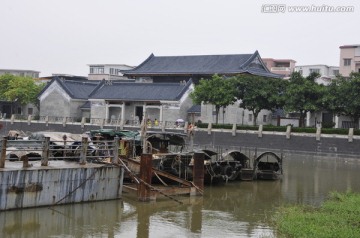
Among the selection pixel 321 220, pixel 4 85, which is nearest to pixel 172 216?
pixel 321 220

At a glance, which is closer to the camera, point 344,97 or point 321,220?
point 321,220

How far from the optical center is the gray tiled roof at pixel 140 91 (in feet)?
195

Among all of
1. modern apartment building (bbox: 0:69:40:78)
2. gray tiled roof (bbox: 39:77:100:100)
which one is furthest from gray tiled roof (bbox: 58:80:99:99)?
modern apartment building (bbox: 0:69:40:78)

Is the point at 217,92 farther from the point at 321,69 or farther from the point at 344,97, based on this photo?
the point at 321,69

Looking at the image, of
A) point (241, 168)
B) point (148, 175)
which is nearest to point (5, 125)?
point (241, 168)

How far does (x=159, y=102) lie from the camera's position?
5978 centimetres

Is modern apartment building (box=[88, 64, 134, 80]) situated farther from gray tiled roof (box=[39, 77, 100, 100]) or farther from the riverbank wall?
the riverbank wall

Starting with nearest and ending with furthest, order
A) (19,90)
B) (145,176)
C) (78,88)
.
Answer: (145,176), (78,88), (19,90)

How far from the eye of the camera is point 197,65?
6656 centimetres

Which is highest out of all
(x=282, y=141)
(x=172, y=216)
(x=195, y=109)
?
(x=195, y=109)

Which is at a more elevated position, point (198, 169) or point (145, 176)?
point (198, 169)

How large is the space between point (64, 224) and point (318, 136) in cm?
3403

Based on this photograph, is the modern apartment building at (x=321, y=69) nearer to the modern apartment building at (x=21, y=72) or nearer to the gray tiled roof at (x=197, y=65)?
the gray tiled roof at (x=197, y=65)

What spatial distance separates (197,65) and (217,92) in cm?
1357
